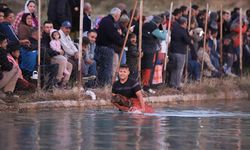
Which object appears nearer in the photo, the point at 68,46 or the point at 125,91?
the point at 125,91

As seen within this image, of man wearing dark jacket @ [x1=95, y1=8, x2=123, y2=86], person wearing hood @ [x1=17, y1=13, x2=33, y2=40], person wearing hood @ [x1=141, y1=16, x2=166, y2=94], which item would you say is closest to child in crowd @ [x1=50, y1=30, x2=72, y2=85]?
person wearing hood @ [x1=17, y1=13, x2=33, y2=40]

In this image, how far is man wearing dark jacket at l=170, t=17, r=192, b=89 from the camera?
27.2 m

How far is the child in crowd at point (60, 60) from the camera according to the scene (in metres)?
23.2

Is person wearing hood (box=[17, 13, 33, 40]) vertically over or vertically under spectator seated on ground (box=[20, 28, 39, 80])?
over

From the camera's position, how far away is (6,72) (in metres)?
21.3

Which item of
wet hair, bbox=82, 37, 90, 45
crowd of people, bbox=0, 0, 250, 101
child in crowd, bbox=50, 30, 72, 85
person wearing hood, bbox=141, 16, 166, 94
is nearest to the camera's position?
crowd of people, bbox=0, 0, 250, 101

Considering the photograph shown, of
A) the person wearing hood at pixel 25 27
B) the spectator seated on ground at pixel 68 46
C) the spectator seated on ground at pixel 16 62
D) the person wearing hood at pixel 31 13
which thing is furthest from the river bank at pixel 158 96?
the person wearing hood at pixel 31 13

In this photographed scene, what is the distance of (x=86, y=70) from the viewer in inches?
959

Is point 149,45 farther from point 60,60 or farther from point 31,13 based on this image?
point 31,13

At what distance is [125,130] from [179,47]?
10.3 m

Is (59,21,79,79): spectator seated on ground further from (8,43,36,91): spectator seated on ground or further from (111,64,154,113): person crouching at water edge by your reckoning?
(111,64,154,113): person crouching at water edge

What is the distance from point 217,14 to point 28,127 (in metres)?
16.3

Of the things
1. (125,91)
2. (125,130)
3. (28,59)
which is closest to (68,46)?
(28,59)

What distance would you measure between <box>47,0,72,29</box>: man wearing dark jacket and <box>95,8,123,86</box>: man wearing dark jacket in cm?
94
